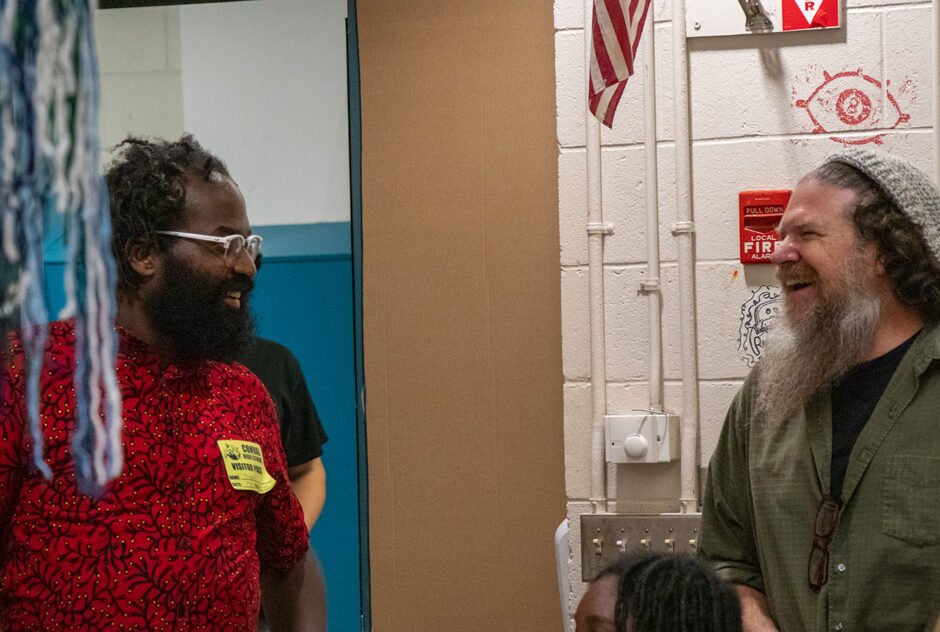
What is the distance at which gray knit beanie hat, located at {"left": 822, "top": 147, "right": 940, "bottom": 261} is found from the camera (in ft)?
5.06

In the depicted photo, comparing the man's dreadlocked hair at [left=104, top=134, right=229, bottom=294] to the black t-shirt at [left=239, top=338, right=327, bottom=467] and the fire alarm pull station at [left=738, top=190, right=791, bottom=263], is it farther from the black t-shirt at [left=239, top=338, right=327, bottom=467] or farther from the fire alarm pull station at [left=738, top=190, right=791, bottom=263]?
the fire alarm pull station at [left=738, top=190, right=791, bottom=263]

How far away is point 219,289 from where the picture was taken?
115cm

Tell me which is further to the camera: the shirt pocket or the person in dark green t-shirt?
the person in dark green t-shirt

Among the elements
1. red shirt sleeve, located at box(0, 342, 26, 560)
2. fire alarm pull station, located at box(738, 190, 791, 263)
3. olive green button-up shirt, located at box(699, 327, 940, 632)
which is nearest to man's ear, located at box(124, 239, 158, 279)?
red shirt sleeve, located at box(0, 342, 26, 560)

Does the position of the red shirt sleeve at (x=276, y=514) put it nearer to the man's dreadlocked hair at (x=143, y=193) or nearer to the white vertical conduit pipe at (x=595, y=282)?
the man's dreadlocked hair at (x=143, y=193)

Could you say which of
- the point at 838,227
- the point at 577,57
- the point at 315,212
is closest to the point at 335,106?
the point at 315,212

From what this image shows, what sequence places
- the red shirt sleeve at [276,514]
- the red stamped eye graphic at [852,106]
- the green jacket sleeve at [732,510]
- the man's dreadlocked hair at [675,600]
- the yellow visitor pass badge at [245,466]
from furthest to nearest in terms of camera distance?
the red stamped eye graphic at [852,106], the green jacket sleeve at [732,510], the red shirt sleeve at [276,514], the yellow visitor pass badge at [245,466], the man's dreadlocked hair at [675,600]

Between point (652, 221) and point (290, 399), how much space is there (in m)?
0.82

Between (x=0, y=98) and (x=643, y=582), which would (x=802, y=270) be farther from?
(x=0, y=98)

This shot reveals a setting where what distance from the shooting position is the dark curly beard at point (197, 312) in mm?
1108

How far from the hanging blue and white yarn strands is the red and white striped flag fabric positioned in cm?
117

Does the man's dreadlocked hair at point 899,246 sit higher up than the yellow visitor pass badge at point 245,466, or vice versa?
the man's dreadlocked hair at point 899,246

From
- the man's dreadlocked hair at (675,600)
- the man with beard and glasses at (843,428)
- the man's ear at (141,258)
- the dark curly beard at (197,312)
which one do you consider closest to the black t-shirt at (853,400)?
the man with beard and glasses at (843,428)

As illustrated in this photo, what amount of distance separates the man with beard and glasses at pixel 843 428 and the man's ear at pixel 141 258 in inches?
35.9
